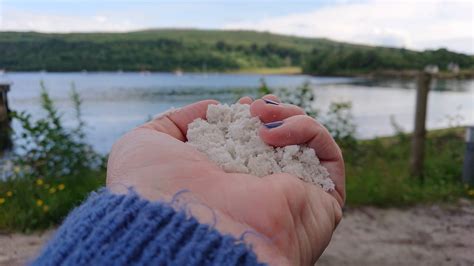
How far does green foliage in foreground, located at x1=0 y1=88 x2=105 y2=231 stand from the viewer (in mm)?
4016

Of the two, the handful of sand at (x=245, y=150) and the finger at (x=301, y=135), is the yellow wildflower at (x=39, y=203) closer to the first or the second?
the handful of sand at (x=245, y=150)

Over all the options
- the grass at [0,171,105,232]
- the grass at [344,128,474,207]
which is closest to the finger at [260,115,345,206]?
the grass at [0,171,105,232]

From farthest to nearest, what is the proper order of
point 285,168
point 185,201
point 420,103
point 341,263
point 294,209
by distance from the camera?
point 420,103
point 341,263
point 285,168
point 294,209
point 185,201

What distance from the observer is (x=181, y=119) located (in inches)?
69.1

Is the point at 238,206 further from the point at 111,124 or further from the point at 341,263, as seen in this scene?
the point at 111,124

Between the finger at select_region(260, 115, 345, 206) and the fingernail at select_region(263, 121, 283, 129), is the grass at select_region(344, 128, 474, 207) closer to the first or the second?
the finger at select_region(260, 115, 345, 206)

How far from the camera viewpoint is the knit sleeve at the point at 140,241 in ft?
3.09

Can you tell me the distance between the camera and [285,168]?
1358mm

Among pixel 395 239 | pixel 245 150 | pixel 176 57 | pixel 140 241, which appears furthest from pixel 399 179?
pixel 176 57

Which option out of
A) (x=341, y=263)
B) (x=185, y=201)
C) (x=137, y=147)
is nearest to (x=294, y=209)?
(x=185, y=201)

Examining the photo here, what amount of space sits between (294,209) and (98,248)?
0.51 meters

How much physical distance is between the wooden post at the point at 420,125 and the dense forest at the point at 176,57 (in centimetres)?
696

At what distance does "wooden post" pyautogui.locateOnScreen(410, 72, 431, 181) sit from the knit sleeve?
5.22m

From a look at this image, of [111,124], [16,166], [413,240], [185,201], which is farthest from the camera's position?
[111,124]
